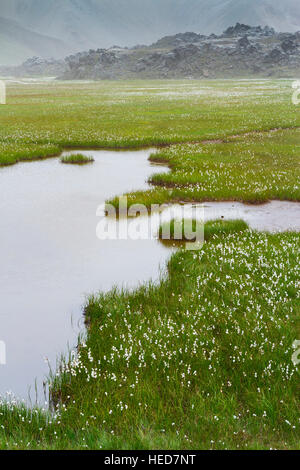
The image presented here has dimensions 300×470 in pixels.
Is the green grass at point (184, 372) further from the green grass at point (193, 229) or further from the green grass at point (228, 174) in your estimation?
the green grass at point (228, 174)

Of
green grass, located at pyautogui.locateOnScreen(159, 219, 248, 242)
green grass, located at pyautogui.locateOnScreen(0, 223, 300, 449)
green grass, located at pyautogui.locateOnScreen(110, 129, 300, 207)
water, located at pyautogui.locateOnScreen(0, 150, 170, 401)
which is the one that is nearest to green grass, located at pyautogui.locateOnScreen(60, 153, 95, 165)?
green grass, located at pyautogui.locateOnScreen(110, 129, 300, 207)

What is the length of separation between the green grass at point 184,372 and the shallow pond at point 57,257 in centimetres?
51

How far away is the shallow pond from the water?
0.01 metres

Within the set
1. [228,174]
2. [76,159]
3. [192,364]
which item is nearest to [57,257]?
[192,364]

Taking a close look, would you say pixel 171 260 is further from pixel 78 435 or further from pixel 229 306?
pixel 78 435

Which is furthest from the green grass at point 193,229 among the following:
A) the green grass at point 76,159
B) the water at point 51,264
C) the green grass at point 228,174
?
the green grass at point 76,159

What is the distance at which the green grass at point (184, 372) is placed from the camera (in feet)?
15.0

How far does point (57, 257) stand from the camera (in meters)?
10.3

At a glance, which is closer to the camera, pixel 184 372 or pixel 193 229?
pixel 184 372

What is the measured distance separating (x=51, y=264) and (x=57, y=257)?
0.42 meters

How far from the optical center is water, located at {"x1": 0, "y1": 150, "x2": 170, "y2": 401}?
6.68 metres

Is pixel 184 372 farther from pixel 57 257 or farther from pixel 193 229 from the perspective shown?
pixel 193 229

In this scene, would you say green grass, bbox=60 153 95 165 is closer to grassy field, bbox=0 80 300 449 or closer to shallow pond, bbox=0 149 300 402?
shallow pond, bbox=0 149 300 402

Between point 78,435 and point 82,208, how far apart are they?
10.8 meters
